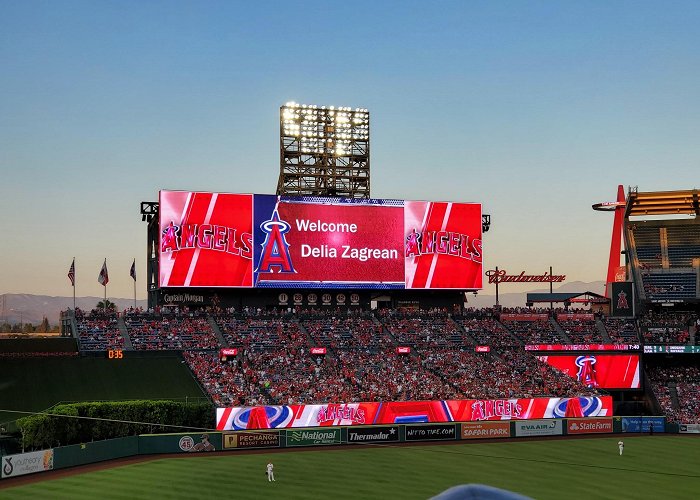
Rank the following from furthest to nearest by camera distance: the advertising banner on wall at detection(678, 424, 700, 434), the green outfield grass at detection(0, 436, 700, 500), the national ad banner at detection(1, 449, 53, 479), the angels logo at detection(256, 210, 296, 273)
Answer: the angels logo at detection(256, 210, 296, 273) < the advertising banner on wall at detection(678, 424, 700, 434) < the national ad banner at detection(1, 449, 53, 479) < the green outfield grass at detection(0, 436, 700, 500)

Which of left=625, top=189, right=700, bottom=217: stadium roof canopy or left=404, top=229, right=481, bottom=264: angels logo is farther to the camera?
left=625, top=189, right=700, bottom=217: stadium roof canopy

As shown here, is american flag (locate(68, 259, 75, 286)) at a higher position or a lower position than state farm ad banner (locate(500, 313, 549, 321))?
higher

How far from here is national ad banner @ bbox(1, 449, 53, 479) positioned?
33.3 m

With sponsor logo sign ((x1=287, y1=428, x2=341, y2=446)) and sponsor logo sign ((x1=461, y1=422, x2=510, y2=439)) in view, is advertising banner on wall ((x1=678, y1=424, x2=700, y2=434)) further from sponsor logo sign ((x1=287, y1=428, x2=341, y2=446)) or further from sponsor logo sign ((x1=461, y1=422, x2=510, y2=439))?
sponsor logo sign ((x1=287, y1=428, x2=341, y2=446))

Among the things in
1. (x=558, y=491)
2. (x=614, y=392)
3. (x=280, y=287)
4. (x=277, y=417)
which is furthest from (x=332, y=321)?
(x=558, y=491)

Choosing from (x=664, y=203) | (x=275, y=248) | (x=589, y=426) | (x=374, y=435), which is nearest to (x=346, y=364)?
(x=374, y=435)

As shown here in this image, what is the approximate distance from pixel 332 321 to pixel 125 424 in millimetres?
19621

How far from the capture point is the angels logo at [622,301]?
6538cm

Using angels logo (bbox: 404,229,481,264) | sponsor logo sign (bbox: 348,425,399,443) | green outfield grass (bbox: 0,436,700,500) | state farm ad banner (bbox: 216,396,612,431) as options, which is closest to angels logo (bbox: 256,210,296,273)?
angels logo (bbox: 404,229,481,264)

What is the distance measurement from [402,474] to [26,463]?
16316 millimetres

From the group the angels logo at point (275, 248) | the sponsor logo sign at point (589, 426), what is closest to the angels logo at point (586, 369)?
the sponsor logo sign at point (589, 426)

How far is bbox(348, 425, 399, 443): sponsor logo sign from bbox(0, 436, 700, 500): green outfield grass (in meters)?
0.96

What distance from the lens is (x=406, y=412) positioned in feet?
158

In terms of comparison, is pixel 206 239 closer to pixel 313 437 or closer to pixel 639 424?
pixel 313 437
